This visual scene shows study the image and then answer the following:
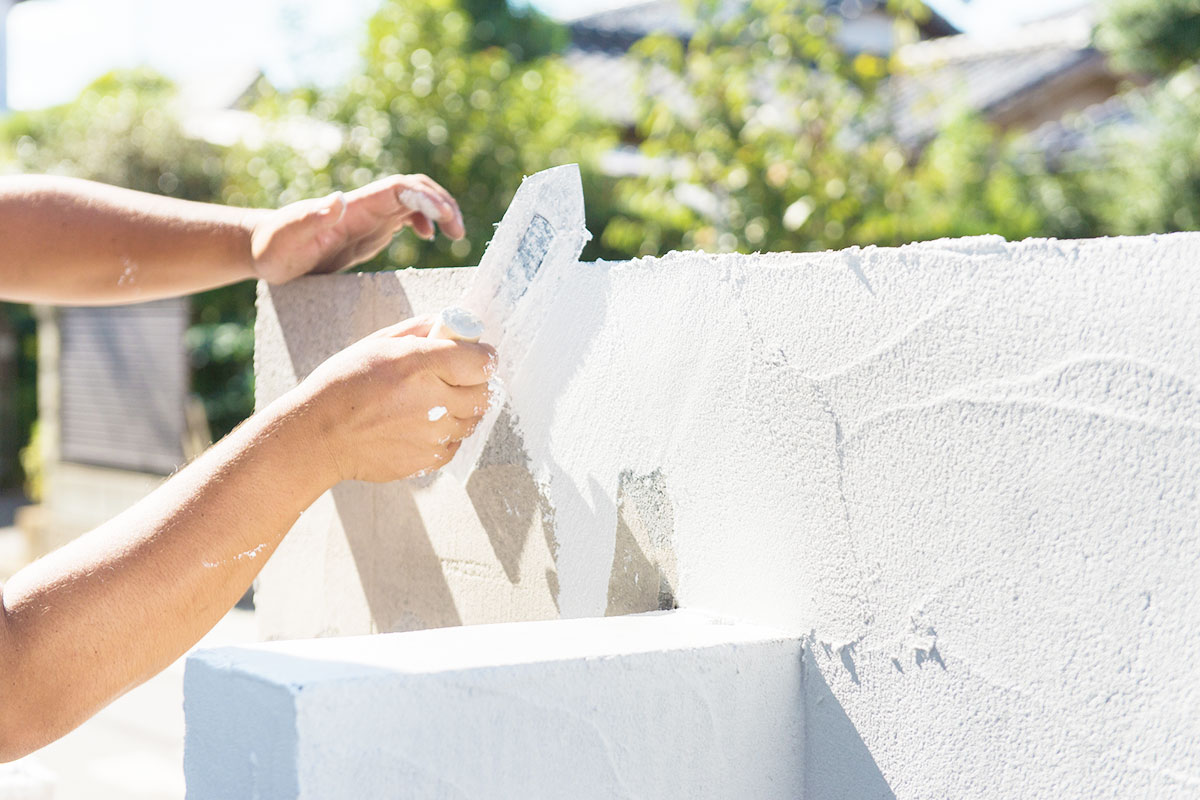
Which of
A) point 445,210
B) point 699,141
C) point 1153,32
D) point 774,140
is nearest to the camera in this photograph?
point 445,210

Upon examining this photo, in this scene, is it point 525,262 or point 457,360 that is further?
point 525,262

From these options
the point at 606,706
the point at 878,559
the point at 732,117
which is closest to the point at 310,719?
the point at 606,706

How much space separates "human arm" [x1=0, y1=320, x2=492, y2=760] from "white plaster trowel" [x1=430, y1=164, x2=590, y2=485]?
0.16 meters

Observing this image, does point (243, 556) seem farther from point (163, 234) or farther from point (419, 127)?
point (419, 127)

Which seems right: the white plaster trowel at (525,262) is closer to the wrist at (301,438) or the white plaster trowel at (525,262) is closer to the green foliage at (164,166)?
the wrist at (301,438)

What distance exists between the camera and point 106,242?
193cm

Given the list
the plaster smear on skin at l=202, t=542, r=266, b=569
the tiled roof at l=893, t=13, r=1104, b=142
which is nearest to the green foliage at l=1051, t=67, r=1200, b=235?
the tiled roof at l=893, t=13, r=1104, b=142

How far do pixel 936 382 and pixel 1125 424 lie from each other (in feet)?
0.65

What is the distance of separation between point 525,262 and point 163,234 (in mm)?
790

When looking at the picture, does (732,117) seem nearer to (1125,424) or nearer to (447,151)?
(447,151)

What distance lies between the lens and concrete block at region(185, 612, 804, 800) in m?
0.93

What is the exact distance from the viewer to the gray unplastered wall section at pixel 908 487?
3.12 feet

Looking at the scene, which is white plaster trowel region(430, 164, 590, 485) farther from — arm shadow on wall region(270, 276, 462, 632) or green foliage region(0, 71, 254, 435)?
green foliage region(0, 71, 254, 435)

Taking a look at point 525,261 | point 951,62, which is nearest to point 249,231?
point 525,261
